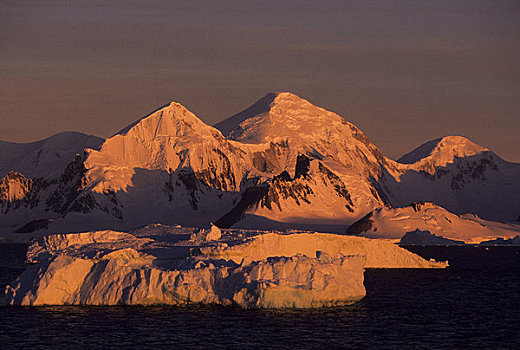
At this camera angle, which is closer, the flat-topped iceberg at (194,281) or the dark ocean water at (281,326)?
the dark ocean water at (281,326)

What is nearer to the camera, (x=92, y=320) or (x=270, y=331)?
(x=270, y=331)

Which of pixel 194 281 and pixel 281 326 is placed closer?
pixel 281 326

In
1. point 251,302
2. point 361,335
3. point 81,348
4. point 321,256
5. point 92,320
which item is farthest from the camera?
point 321,256

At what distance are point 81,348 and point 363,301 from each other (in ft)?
129

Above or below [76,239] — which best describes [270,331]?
below

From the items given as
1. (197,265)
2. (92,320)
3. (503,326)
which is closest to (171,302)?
(197,265)

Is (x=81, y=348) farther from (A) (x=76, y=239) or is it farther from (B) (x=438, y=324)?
(A) (x=76, y=239)

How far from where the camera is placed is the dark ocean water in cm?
6906

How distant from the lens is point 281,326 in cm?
7631

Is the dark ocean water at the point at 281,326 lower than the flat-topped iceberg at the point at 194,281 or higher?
lower

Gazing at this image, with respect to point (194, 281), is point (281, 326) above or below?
below

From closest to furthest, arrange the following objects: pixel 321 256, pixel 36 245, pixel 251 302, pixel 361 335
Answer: pixel 361 335 < pixel 251 302 < pixel 321 256 < pixel 36 245

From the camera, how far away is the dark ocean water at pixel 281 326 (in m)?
69.1

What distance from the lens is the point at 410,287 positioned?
116 meters
